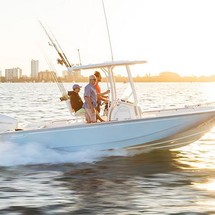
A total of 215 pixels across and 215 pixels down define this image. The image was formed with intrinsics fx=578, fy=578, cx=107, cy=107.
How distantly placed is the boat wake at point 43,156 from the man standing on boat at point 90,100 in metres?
0.90

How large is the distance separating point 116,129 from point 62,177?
6.63ft

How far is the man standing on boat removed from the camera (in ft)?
45.8

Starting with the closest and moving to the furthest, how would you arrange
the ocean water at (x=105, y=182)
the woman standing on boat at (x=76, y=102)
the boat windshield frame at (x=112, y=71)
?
the ocean water at (x=105, y=182) → the boat windshield frame at (x=112, y=71) → the woman standing on boat at (x=76, y=102)

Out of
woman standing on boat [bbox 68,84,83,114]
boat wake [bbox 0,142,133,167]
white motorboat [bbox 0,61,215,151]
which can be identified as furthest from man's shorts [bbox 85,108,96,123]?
boat wake [bbox 0,142,133,167]

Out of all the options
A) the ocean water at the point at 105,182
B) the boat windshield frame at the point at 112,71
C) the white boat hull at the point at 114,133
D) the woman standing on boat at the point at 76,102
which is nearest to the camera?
the ocean water at the point at 105,182

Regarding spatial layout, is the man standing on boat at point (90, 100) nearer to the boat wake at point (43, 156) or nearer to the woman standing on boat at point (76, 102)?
the woman standing on boat at point (76, 102)

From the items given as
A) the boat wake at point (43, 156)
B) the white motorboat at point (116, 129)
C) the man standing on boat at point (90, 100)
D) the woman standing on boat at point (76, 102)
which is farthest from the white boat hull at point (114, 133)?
the woman standing on boat at point (76, 102)

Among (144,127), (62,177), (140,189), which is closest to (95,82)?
(144,127)

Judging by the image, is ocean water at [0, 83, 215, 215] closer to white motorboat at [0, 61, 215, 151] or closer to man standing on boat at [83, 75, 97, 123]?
white motorboat at [0, 61, 215, 151]

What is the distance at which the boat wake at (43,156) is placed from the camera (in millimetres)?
14469

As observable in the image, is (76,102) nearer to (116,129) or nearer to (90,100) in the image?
(90,100)

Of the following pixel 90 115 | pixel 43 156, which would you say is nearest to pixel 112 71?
pixel 90 115

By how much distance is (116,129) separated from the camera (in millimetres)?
14156

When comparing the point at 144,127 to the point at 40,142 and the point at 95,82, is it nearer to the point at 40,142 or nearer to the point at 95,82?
the point at 95,82
